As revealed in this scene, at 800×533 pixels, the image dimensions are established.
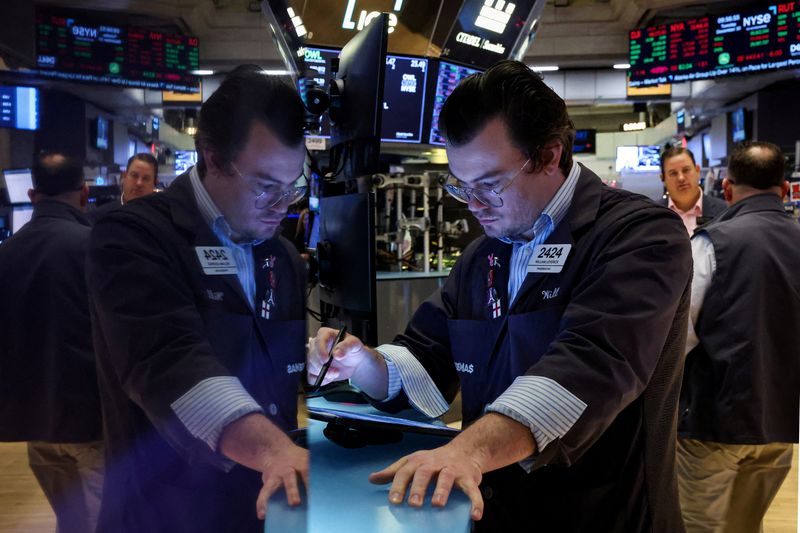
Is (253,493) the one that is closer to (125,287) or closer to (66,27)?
(125,287)

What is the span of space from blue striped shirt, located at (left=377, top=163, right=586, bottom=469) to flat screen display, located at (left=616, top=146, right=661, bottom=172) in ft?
41.1

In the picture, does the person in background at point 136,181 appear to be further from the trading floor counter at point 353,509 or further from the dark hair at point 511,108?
the dark hair at point 511,108

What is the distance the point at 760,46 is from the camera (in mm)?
6973

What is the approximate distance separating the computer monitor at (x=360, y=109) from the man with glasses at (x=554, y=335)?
0.78 feet

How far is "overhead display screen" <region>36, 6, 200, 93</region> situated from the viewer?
18.8 inches

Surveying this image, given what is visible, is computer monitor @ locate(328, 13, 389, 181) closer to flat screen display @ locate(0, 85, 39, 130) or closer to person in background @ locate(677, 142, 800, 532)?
flat screen display @ locate(0, 85, 39, 130)

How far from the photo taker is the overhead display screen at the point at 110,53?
0.48 meters

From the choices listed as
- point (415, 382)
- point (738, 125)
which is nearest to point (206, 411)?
point (415, 382)

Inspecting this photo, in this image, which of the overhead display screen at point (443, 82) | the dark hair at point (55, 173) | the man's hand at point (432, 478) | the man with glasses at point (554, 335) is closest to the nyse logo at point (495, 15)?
the overhead display screen at point (443, 82)

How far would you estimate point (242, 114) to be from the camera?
1.51 feet

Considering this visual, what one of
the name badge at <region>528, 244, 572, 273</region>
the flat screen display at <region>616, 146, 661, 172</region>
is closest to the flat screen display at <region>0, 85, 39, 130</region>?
the name badge at <region>528, 244, 572, 273</region>

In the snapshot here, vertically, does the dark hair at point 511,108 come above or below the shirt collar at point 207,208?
above

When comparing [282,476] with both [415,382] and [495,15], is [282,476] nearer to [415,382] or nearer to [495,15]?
[415,382]

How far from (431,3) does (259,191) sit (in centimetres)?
370
